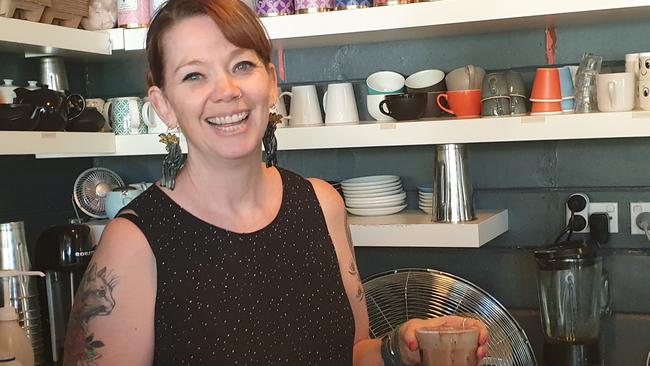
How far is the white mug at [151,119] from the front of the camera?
263cm

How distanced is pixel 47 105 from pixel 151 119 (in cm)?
43

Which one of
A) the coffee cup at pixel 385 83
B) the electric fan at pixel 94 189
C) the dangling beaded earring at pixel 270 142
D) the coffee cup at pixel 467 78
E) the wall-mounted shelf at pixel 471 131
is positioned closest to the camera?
the dangling beaded earring at pixel 270 142

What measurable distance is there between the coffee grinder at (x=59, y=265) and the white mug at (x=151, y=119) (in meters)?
0.42

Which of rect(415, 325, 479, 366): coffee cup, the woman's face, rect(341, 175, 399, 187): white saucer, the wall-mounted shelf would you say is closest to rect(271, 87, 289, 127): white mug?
the wall-mounted shelf

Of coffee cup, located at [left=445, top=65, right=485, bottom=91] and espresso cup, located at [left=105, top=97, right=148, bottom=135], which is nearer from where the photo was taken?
coffee cup, located at [left=445, top=65, right=485, bottom=91]

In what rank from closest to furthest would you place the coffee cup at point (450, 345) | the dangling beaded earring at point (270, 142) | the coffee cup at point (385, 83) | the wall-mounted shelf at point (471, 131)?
the coffee cup at point (450, 345) → the dangling beaded earring at point (270, 142) → the wall-mounted shelf at point (471, 131) → the coffee cup at point (385, 83)

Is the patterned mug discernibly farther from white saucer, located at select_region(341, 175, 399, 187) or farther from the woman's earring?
the woman's earring

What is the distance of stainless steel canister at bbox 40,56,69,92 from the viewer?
2.58 m

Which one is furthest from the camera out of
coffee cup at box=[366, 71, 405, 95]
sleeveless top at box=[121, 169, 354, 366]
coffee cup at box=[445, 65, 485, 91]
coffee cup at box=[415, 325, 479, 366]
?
coffee cup at box=[366, 71, 405, 95]

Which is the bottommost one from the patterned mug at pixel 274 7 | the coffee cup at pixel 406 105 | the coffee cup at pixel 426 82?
the coffee cup at pixel 406 105

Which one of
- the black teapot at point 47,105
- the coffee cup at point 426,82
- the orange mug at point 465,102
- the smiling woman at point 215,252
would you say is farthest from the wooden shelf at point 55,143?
the orange mug at point 465,102

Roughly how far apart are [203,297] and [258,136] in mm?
280

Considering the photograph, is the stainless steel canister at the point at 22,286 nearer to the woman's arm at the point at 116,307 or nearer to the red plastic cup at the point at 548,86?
the woman's arm at the point at 116,307

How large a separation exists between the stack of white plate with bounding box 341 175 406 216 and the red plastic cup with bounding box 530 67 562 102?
490 millimetres
